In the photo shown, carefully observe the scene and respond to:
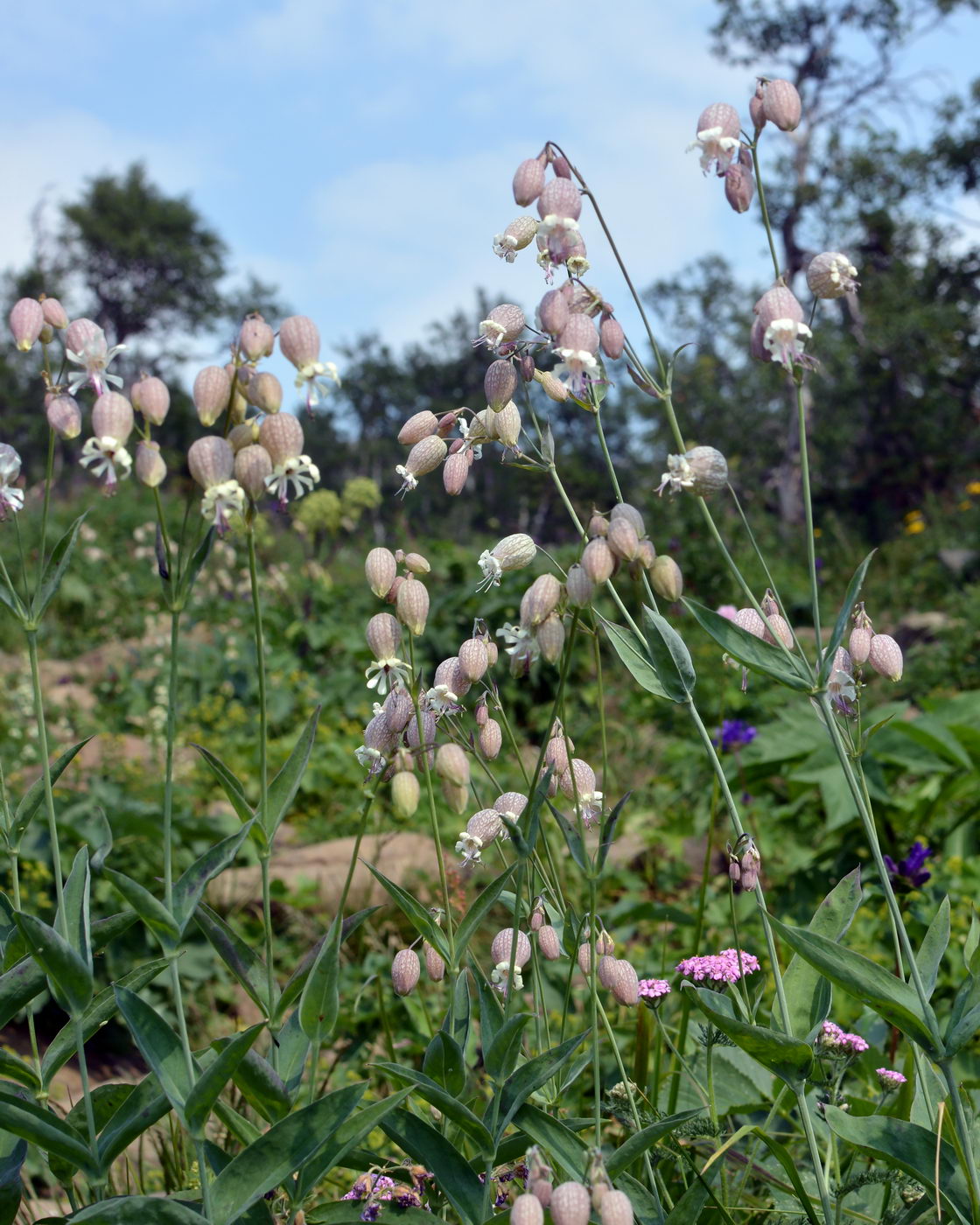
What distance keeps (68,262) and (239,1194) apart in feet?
131

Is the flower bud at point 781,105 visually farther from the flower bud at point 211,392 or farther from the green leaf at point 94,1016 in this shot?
the green leaf at point 94,1016

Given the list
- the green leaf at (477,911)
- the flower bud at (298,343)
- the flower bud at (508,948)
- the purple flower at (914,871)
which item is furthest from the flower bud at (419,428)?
the purple flower at (914,871)

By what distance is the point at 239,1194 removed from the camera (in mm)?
1106

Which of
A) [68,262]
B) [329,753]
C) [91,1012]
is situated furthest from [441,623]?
[68,262]

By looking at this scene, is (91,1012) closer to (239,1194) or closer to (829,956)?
(239,1194)

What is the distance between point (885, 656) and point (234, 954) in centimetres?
93

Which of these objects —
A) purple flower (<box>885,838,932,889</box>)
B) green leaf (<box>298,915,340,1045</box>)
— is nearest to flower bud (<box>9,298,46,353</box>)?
green leaf (<box>298,915,340,1045</box>)

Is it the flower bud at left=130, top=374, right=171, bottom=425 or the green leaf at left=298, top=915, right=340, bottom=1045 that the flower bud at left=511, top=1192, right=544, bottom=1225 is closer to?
the green leaf at left=298, top=915, right=340, bottom=1045

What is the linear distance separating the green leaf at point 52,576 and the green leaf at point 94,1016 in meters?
0.45

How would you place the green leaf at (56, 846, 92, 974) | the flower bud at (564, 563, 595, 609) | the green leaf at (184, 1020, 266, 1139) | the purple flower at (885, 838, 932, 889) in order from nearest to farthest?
the green leaf at (184, 1020, 266, 1139), the flower bud at (564, 563, 595, 609), the green leaf at (56, 846, 92, 974), the purple flower at (885, 838, 932, 889)

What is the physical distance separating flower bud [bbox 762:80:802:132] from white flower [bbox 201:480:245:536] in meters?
0.81

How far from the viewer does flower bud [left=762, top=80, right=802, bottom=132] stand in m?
1.29

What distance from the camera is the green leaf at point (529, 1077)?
3.74 ft

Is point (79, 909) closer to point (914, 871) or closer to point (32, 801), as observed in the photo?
point (32, 801)
